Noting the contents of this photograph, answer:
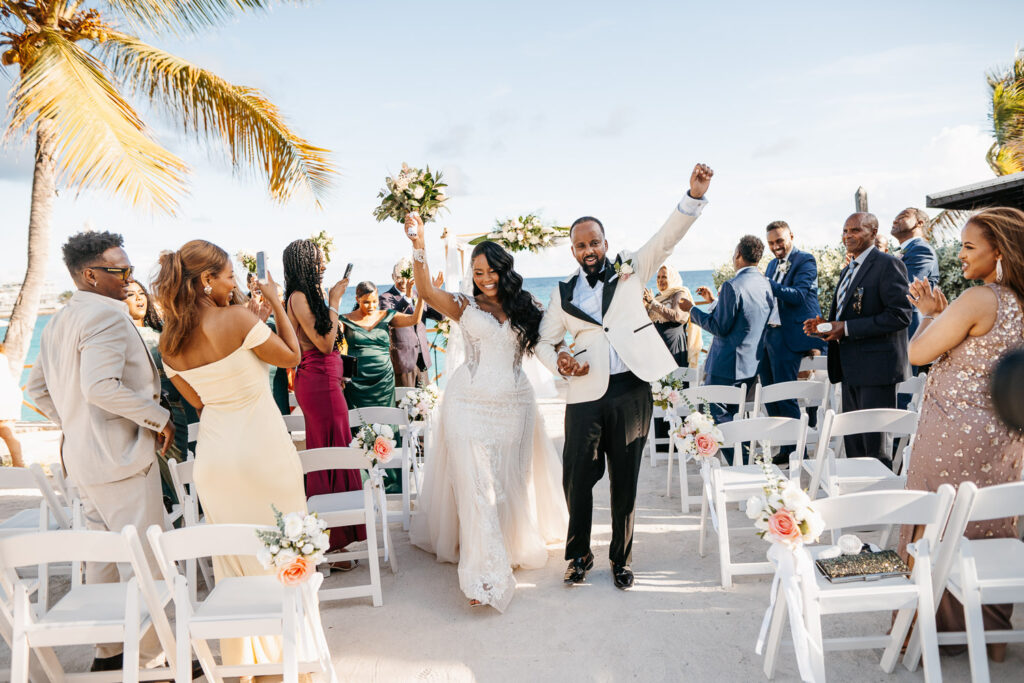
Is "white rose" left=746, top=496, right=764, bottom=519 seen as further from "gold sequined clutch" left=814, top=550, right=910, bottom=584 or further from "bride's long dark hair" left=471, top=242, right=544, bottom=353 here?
"bride's long dark hair" left=471, top=242, right=544, bottom=353

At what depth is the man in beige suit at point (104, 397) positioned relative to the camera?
3.16 meters

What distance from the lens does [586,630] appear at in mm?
3488

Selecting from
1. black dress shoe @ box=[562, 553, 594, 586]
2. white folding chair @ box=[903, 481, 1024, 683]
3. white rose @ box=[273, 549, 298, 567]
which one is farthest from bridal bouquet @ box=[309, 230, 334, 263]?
white folding chair @ box=[903, 481, 1024, 683]

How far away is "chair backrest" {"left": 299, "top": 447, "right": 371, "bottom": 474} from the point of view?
12.5ft

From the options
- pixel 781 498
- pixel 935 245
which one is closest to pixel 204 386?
pixel 781 498

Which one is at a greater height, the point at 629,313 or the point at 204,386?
the point at 629,313

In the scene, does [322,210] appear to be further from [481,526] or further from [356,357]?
[481,526]

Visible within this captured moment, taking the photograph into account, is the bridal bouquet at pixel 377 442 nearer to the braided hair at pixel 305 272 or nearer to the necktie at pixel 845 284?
the braided hair at pixel 305 272

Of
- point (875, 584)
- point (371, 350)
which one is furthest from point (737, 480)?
point (371, 350)

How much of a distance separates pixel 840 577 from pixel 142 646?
350cm

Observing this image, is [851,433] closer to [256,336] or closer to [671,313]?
[671,313]

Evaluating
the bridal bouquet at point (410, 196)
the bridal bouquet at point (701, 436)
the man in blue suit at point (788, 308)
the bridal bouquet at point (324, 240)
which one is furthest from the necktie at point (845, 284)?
the bridal bouquet at point (324, 240)

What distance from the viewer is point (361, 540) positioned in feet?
15.7

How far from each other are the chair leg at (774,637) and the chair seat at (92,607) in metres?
2.76
